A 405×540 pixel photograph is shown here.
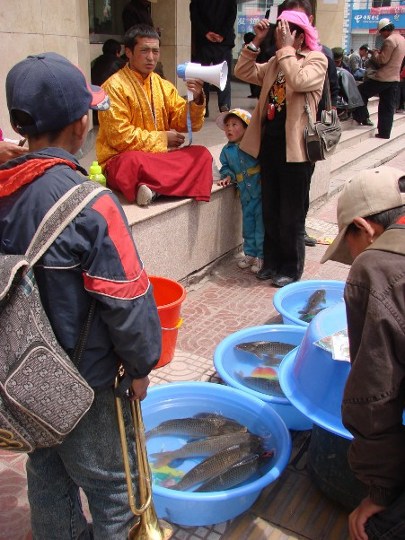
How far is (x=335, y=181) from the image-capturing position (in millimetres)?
8422

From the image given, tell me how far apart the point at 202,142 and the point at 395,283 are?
5817 millimetres

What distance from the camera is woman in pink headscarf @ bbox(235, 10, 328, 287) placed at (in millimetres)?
4230

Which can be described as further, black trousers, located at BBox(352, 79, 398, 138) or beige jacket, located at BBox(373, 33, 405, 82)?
black trousers, located at BBox(352, 79, 398, 138)

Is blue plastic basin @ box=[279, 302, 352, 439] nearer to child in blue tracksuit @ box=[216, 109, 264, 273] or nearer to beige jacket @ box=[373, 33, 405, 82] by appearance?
child in blue tracksuit @ box=[216, 109, 264, 273]

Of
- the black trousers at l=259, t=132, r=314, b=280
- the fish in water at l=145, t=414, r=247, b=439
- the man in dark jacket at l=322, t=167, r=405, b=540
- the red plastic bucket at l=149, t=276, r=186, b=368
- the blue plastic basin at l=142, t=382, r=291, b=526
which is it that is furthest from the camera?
the black trousers at l=259, t=132, r=314, b=280

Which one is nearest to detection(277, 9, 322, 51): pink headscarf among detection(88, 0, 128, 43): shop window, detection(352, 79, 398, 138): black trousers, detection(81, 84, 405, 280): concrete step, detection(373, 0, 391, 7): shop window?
detection(81, 84, 405, 280): concrete step

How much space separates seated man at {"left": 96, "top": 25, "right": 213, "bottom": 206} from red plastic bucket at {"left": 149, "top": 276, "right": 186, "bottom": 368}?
833 mm

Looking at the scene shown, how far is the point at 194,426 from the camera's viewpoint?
2898 millimetres

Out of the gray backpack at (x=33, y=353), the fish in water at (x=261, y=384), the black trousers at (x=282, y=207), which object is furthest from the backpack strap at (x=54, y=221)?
the black trousers at (x=282, y=207)

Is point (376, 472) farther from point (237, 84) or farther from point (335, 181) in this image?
point (237, 84)

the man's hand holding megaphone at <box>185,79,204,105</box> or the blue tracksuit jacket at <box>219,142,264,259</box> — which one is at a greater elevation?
the man's hand holding megaphone at <box>185,79,204,105</box>

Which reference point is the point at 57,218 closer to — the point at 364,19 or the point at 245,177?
the point at 245,177

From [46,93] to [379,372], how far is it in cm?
120

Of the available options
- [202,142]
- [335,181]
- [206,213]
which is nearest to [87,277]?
[206,213]
